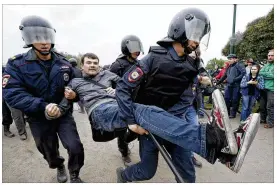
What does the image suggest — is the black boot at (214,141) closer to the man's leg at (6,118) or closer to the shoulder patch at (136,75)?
the shoulder patch at (136,75)

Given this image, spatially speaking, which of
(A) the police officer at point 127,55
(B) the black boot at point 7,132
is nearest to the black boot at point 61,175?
(A) the police officer at point 127,55

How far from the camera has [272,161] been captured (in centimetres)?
357

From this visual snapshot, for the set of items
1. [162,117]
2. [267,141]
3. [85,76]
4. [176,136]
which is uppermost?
[85,76]

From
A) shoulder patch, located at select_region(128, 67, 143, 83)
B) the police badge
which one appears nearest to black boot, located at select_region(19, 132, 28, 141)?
the police badge

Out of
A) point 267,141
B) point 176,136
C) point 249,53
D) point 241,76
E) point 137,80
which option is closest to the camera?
point 176,136

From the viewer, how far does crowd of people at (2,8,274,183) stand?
1920mm

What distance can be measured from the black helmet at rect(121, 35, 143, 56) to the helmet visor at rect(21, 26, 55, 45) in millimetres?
1291

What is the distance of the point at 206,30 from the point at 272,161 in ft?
8.15

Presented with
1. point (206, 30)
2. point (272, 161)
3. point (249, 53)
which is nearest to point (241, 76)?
point (272, 161)

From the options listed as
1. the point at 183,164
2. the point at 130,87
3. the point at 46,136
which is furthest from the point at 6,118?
the point at 183,164

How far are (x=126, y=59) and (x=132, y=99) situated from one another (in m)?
1.50

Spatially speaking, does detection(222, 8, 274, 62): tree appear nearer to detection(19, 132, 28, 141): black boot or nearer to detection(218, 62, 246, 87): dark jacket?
detection(218, 62, 246, 87): dark jacket

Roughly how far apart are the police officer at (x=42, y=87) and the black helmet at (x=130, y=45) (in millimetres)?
1124

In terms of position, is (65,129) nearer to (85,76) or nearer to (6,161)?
(85,76)
